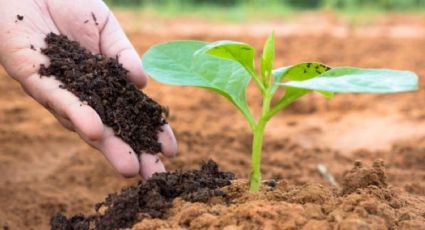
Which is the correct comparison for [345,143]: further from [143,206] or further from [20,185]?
[143,206]

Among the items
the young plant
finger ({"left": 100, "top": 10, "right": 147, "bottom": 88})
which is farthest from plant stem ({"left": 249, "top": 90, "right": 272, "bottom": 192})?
finger ({"left": 100, "top": 10, "right": 147, "bottom": 88})

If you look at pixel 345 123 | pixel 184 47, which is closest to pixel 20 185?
pixel 184 47

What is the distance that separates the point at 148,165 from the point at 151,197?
0.37 m

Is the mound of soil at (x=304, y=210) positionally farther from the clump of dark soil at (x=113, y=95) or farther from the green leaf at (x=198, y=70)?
the clump of dark soil at (x=113, y=95)

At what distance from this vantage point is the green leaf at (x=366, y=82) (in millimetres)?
1233

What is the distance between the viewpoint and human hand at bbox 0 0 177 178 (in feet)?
5.73

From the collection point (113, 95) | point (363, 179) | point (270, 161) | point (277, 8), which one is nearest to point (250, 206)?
point (363, 179)

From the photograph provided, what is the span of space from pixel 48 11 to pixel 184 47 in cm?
75

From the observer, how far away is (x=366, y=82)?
1.29 metres

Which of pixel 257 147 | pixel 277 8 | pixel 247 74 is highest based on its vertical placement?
pixel 277 8

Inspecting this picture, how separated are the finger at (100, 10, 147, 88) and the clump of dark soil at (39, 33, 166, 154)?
0.07 metres

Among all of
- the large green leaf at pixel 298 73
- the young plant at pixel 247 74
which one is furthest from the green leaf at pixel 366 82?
the large green leaf at pixel 298 73

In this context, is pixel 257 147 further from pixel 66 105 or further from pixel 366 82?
pixel 66 105

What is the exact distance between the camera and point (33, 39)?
201cm
